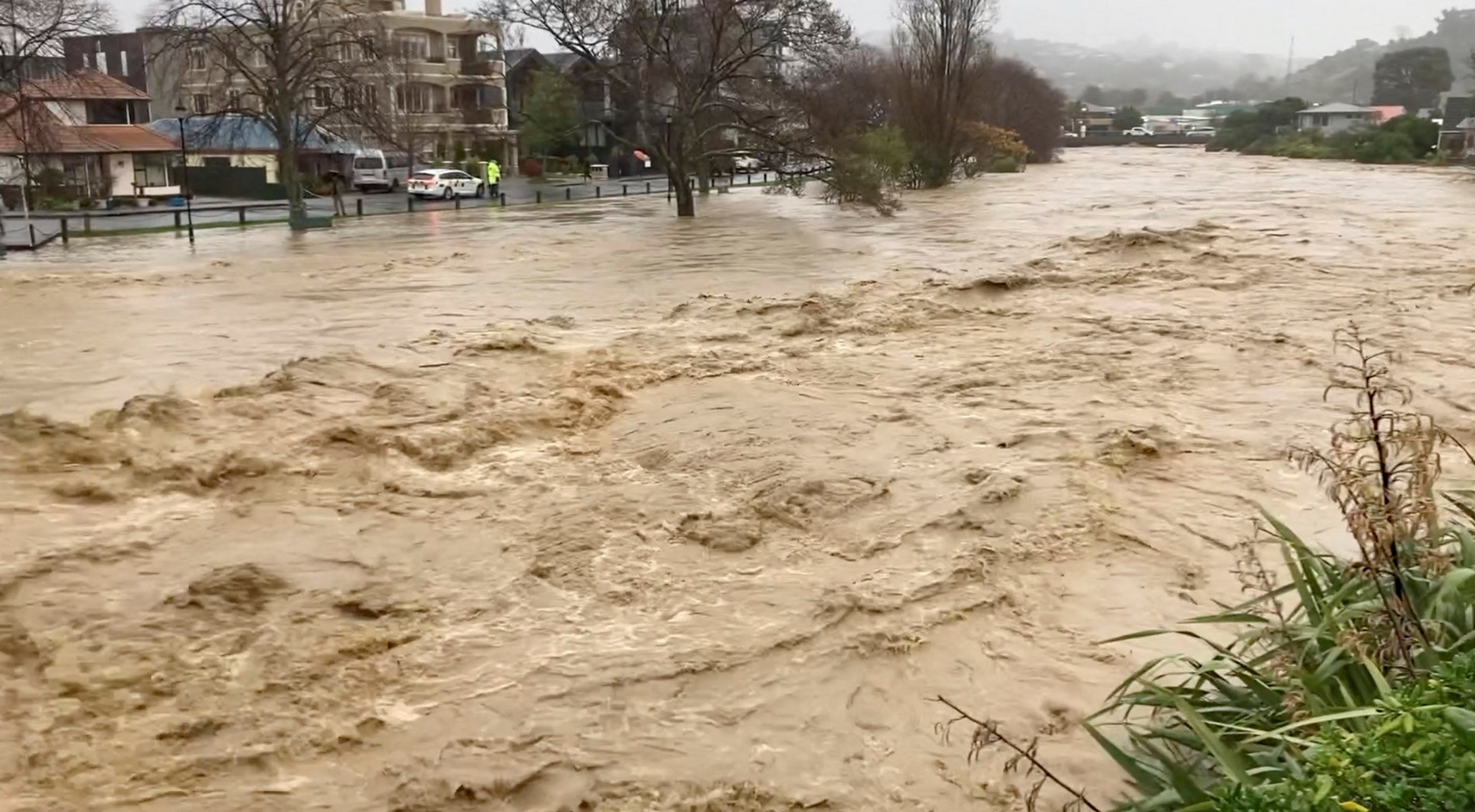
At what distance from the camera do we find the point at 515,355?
44.1 ft

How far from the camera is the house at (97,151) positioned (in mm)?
39625

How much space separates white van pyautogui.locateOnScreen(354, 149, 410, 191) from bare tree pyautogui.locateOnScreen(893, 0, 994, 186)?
19711mm

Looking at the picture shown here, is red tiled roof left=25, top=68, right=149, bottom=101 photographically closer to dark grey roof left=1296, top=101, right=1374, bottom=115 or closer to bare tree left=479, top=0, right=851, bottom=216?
bare tree left=479, top=0, right=851, bottom=216

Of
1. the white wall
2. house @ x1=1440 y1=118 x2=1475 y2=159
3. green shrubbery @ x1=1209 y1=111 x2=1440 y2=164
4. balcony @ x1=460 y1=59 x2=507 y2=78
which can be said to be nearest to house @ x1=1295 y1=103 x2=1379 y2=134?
green shrubbery @ x1=1209 y1=111 x2=1440 y2=164

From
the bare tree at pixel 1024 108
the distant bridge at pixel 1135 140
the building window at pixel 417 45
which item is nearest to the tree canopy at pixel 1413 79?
the distant bridge at pixel 1135 140

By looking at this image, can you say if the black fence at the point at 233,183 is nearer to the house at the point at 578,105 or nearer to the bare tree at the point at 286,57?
the house at the point at 578,105

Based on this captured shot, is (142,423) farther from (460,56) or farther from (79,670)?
(460,56)

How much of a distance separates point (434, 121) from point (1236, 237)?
4314 centimetres

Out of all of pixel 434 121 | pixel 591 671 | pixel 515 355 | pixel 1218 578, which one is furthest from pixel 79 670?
pixel 434 121

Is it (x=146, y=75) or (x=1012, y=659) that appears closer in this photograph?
(x=1012, y=659)

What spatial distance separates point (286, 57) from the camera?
1254 inches

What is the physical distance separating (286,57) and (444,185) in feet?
45.2

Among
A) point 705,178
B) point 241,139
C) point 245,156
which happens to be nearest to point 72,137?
point 241,139

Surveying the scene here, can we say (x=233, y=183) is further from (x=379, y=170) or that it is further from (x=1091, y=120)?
(x=1091, y=120)
